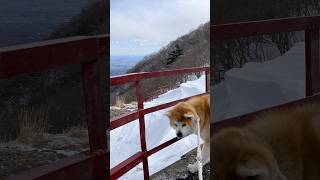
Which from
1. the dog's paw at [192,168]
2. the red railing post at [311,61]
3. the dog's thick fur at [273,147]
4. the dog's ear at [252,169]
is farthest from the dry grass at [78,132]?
the red railing post at [311,61]

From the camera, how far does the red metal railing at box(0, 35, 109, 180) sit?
137 cm

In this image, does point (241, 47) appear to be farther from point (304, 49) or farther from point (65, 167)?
point (65, 167)

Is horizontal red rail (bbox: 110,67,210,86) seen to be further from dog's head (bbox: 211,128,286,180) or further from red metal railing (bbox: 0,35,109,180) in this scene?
dog's head (bbox: 211,128,286,180)

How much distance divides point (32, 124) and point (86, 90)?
0.18 m

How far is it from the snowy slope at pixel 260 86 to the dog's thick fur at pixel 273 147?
0.19ft

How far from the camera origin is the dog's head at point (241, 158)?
70.7 inches

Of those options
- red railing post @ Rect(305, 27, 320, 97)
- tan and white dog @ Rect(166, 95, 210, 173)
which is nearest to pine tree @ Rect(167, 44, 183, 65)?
tan and white dog @ Rect(166, 95, 210, 173)

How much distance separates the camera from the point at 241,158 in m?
1.92

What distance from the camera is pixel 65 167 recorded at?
4.78 ft

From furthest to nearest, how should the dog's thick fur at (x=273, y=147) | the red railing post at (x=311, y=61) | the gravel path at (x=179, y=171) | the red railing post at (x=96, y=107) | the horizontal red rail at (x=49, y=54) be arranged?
the red railing post at (x=311, y=61)
the dog's thick fur at (x=273, y=147)
the gravel path at (x=179, y=171)
the red railing post at (x=96, y=107)
the horizontal red rail at (x=49, y=54)

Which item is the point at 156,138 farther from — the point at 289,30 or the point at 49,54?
the point at 289,30

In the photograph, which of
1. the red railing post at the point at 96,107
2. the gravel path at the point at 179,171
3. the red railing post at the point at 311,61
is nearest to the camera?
the red railing post at the point at 96,107

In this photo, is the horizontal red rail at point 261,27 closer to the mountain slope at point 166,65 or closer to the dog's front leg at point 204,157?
the mountain slope at point 166,65

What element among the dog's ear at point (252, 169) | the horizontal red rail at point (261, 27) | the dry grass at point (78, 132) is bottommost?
the dog's ear at point (252, 169)
